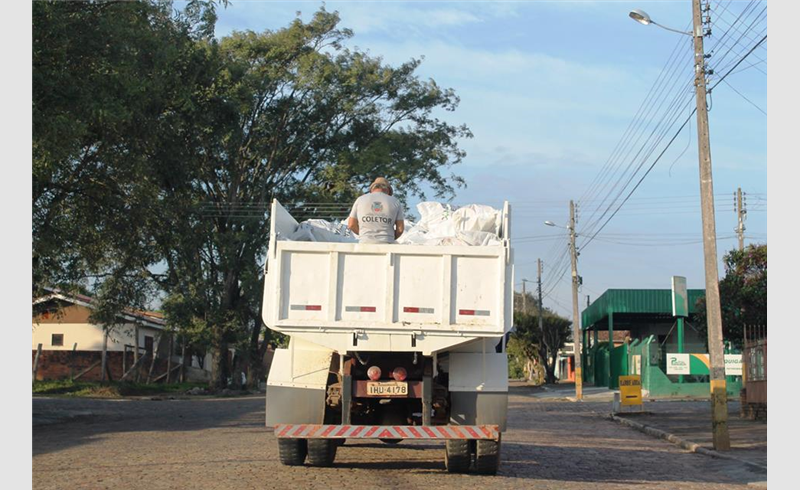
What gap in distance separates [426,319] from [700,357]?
2923 cm

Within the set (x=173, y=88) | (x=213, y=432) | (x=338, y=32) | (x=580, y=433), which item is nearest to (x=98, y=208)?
(x=173, y=88)

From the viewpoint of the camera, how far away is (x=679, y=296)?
39031 millimetres

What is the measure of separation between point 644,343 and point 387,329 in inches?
1145

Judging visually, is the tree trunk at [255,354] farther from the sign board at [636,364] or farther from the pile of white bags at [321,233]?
the pile of white bags at [321,233]

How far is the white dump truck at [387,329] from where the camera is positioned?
399 inches

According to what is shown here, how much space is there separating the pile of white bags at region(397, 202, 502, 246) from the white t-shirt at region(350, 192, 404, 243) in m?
0.31

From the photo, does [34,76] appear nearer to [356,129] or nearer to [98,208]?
[98,208]

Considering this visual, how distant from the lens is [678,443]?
1711 cm

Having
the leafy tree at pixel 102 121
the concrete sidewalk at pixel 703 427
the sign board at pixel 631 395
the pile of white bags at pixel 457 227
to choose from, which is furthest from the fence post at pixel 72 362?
the pile of white bags at pixel 457 227

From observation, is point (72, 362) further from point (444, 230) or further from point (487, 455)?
point (487, 455)

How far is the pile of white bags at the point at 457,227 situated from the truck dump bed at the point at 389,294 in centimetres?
71

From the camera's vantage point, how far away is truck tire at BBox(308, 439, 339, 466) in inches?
454

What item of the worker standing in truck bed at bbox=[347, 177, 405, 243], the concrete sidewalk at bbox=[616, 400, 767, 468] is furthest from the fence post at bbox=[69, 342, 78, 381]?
the worker standing in truck bed at bbox=[347, 177, 405, 243]

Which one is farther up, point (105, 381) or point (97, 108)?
point (97, 108)
